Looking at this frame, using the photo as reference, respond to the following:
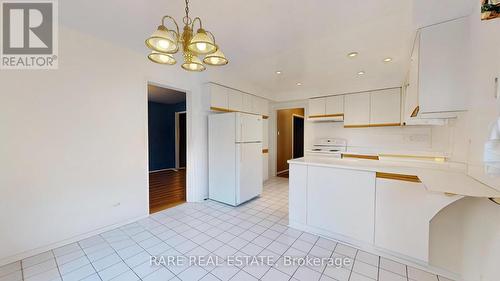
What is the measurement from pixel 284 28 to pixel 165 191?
12.6 feet

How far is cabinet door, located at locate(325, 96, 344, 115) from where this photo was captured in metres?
4.11

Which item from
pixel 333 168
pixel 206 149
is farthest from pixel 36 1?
pixel 333 168

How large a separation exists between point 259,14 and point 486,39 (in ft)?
5.45

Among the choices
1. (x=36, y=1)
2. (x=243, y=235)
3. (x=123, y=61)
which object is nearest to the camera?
(x=36, y=1)

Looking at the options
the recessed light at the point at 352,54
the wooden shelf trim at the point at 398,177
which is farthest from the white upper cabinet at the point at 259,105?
the wooden shelf trim at the point at 398,177

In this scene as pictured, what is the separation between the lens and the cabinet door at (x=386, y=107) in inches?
140

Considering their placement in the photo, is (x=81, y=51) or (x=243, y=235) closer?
(x=81, y=51)

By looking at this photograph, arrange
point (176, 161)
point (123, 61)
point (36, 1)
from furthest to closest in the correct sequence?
1. point (176, 161)
2. point (123, 61)
3. point (36, 1)

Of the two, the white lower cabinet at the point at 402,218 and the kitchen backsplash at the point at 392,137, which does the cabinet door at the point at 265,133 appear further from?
the white lower cabinet at the point at 402,218

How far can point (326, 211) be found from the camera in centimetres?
222

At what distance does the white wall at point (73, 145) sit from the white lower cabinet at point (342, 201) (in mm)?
2419

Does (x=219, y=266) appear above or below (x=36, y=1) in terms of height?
below

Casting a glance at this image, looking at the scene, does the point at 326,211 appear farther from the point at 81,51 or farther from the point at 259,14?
the point at 81,51

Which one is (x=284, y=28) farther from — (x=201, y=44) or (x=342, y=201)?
(x=342, y=201)
